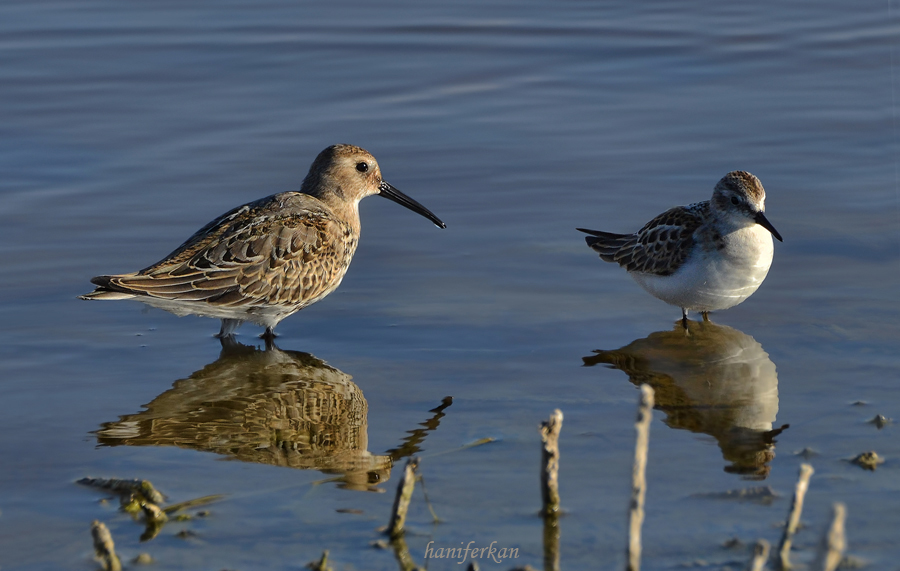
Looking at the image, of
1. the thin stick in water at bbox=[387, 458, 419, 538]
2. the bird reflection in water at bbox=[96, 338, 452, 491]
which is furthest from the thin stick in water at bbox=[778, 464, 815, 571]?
the bird reflection in water at bbox=[96, 338, 452, 491]

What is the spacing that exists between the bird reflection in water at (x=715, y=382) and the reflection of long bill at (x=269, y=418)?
2027 millimetres

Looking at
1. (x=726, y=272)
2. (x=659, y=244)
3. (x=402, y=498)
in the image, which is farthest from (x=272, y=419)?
(x=726, y=272)

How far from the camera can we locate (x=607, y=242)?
32.8 ft

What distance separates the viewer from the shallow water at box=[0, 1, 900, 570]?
20.7 ft

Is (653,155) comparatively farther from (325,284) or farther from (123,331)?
(123,331)

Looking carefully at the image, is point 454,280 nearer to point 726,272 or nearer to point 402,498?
point 726,272

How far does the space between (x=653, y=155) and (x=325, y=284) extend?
4929mm

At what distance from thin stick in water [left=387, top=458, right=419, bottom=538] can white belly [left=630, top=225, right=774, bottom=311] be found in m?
3.88

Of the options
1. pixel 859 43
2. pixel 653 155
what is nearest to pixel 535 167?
pixel 653 155

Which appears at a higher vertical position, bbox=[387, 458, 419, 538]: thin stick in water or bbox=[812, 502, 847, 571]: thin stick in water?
bbox=[812, 502, 847, 571]: thin stick in water

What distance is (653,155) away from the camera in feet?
41.3

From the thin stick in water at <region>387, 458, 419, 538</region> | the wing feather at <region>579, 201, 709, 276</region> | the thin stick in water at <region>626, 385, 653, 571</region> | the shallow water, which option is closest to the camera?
the thin stick in water at <region>626, 385, 653, 571</region>

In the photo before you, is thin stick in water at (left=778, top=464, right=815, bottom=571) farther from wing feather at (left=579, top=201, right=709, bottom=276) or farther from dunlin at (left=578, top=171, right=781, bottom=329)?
wing feather at (left=579, top=201, right=709, bottom=276)

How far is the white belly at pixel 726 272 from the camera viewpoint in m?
8.78
